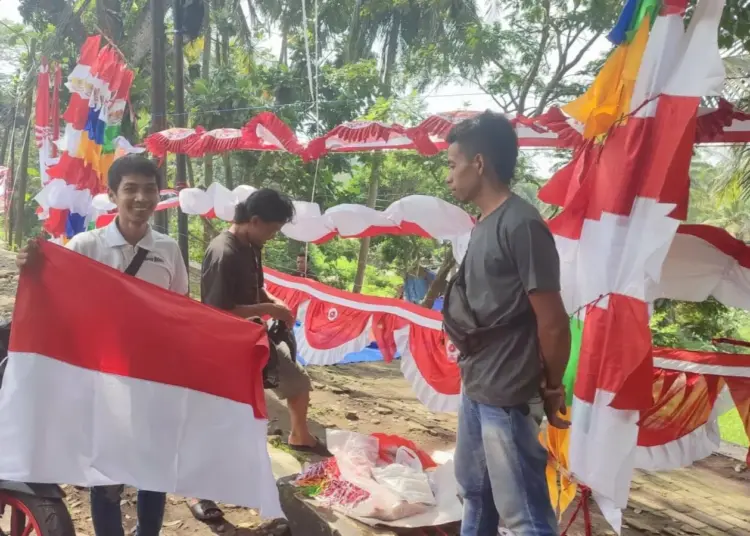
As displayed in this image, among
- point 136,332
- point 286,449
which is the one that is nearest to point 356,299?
point 286,449

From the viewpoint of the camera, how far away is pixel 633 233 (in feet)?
7.01

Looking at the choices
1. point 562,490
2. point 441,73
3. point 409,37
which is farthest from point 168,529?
point 409,37

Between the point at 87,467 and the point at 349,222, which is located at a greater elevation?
the point at 349,222

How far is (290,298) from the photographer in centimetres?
508

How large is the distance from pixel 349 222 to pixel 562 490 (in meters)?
2.28

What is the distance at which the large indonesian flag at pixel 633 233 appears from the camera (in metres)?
2.02

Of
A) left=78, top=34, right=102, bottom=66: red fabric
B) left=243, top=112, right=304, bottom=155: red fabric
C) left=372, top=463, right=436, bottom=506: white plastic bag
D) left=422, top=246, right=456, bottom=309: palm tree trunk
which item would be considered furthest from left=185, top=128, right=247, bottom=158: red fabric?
left=422, top=246, right=456, bottom=309: palm tree trunk

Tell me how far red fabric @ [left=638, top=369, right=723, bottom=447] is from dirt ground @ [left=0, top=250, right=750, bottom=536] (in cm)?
77

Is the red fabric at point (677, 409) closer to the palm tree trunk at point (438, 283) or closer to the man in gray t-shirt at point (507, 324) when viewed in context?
the man in gray t-shirt at point (507, 324)

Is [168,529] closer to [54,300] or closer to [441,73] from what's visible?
[54,300]

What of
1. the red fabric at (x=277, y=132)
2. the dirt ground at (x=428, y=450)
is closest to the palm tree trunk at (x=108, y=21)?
the red fabric at (x=277, y=132)

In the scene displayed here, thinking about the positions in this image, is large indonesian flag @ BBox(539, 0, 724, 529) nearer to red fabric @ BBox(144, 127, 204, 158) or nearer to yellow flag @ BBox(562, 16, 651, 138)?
yellow flag @ BBox(562, 16, 651, 138)

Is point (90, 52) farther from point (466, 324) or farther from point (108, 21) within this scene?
point (466, 324)

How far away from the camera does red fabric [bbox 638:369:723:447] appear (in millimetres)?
2885
